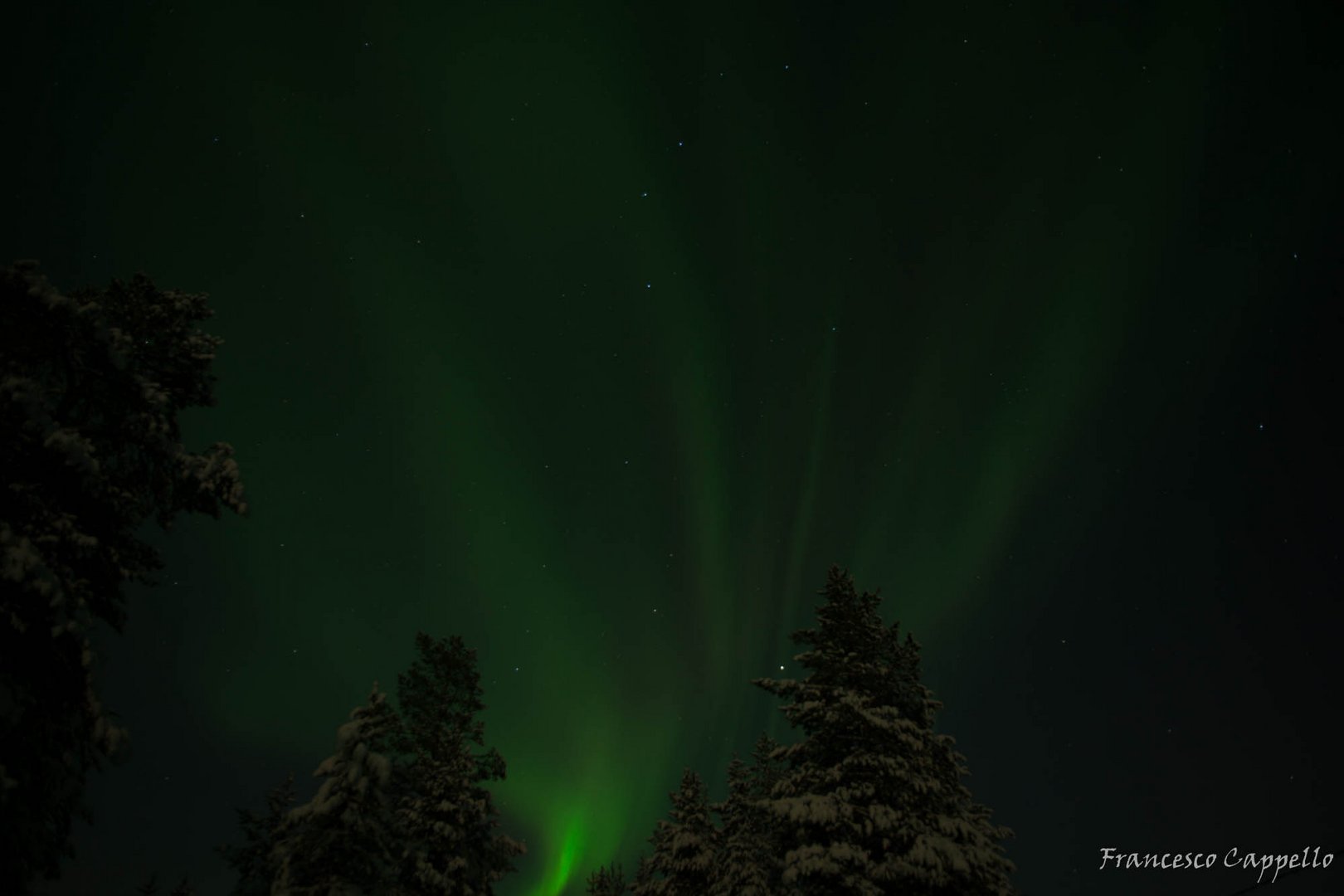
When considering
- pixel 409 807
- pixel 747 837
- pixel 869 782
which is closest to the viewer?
pixel 869 782

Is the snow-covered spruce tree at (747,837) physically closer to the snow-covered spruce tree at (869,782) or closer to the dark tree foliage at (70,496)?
the snow-covered spruce tree at (869,782)

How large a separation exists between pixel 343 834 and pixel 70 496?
8.49m

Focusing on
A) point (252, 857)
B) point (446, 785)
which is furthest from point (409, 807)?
point (252, 857)

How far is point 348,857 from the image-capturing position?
1261cm

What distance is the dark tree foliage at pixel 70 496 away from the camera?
23.0 ft

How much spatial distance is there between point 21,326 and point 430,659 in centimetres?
1158

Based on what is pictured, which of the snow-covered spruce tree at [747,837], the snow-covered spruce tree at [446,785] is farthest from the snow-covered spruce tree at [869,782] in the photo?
the snow-covered spruce tree at [446,785]

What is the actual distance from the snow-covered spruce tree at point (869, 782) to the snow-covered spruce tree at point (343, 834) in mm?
8079

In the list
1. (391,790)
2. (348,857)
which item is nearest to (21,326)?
(348,857)

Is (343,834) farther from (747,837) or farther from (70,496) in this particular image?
(747,837)

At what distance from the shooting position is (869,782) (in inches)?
480

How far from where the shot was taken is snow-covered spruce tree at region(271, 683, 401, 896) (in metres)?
12.2

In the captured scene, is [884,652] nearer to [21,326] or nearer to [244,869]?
[21,326]

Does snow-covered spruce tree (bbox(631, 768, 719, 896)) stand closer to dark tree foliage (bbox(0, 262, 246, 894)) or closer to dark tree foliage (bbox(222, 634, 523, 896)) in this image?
dark tree foliage (bbox(222, 634, 523, 896))
